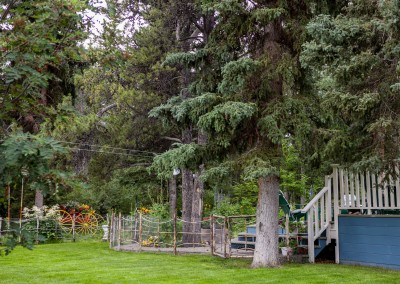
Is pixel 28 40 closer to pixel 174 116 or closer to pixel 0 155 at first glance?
pixel 0 155

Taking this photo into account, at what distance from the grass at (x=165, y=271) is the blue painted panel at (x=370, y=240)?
0.40 meters

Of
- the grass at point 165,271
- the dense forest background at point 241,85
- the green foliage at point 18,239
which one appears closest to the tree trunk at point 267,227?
the dense forest background at point 241,85

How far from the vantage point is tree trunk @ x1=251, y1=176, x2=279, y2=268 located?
8.43 m

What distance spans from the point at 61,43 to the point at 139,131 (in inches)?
523

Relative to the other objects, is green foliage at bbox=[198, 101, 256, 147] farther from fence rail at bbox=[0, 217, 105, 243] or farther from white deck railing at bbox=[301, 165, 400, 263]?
fence rail at bbox=[0, 217, 105, 243]

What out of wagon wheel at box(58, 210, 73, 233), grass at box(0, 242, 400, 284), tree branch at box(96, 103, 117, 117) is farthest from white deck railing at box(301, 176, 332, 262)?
tree branch at box(96, 103, 117, 117)

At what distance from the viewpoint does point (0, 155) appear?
252cm

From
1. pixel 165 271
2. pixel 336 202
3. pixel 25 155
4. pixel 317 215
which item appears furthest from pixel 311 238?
pixel 25 155

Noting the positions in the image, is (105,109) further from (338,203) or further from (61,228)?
(338,203)

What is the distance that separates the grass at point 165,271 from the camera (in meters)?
7.28

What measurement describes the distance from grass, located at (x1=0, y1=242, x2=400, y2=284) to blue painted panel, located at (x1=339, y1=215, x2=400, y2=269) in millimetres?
405

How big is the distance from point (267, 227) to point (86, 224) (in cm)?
947

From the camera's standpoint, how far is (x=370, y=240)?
29.7 ft

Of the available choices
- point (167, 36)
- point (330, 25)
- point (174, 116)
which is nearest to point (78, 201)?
point (167, 36)
